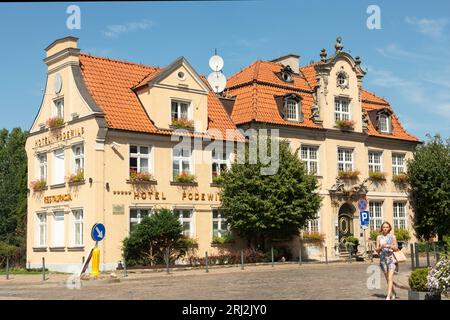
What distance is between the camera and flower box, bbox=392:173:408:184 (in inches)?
1785

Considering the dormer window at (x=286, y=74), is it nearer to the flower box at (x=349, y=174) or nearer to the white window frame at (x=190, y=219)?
the flower box at (x=349, y=174)

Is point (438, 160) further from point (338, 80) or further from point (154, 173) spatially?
point (154, 173)

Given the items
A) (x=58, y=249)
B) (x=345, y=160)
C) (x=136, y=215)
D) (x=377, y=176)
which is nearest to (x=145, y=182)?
(x=136, y=215)

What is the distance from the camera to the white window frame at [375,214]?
43781mm

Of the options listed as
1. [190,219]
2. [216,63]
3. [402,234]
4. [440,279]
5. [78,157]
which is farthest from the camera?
[402,234]

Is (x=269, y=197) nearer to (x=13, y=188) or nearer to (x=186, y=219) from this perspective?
(x=186, y=219)

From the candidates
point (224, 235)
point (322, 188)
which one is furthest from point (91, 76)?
point (322, 188)

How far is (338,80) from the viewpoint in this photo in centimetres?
4319

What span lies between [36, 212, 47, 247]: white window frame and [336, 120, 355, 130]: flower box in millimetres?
18148

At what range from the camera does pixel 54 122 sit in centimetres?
3547

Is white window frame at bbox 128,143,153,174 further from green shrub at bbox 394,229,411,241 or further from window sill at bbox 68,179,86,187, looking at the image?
green shrub at bbox 394,229,411,241

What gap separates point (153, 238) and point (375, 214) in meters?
17.3

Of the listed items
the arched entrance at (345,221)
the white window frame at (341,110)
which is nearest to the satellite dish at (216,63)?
the white window frame at (341,110)

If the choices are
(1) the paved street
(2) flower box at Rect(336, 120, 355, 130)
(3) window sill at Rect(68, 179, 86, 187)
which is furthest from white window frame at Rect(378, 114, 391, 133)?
(3) window sill at Rect(68, 179, 86, 187)
